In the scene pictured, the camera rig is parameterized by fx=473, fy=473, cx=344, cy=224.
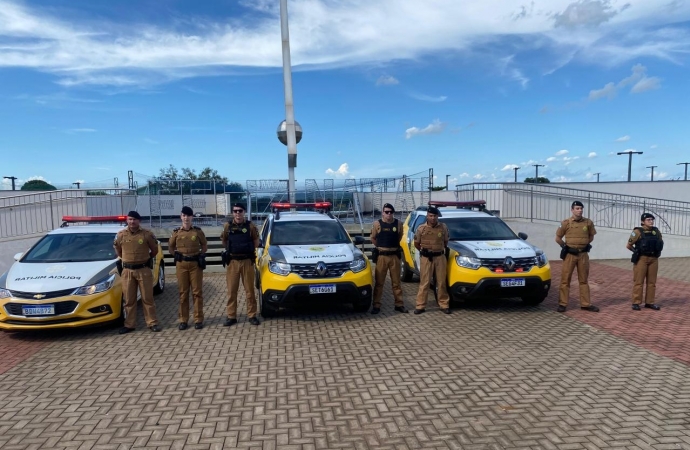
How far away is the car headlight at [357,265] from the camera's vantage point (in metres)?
7.41

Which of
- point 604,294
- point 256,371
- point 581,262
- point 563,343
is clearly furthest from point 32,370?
point 604,294

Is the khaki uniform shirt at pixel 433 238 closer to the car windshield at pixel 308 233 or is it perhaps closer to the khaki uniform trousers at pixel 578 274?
the car windshield at pixel 308 233

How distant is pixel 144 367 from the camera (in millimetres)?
5449

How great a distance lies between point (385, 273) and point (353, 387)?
339 centimetres

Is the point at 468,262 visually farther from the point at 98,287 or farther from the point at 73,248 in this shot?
the point at 73,248

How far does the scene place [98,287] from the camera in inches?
264

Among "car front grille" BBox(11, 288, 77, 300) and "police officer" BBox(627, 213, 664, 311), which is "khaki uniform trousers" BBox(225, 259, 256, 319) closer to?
"car front grille" BBox(11, 288, 77, 300)

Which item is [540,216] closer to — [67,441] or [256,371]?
[256,371]

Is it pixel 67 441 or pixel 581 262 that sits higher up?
pixel 581 262

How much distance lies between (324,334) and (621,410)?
147 inches

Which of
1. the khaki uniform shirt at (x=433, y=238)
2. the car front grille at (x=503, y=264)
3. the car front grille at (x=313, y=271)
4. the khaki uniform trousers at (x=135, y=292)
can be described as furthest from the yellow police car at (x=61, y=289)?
the car front grille at (x=503, y=264)

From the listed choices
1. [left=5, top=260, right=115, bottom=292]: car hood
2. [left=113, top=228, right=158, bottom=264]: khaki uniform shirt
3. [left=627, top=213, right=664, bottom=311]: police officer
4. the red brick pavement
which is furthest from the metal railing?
[left=5, top=260, right=115, bottom=292]: car hood

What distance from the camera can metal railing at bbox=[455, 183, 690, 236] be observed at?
52.1ft

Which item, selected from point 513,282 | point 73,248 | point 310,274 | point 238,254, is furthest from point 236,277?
point 513,282
